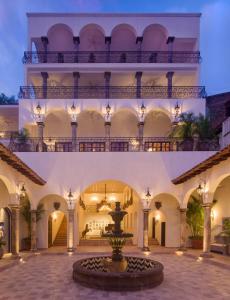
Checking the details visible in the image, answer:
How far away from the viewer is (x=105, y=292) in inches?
393

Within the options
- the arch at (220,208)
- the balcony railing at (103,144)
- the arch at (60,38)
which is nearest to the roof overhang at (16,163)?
the balcony railing at (103,144)

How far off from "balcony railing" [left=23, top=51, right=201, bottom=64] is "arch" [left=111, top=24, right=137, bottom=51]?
41.5 inches

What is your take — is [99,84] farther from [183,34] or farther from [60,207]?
[60,207]

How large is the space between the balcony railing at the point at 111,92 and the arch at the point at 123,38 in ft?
11.3

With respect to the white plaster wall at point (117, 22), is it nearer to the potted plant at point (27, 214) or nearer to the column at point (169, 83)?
the column at point (169, 83)

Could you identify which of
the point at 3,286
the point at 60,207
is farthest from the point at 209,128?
the point at 3,286

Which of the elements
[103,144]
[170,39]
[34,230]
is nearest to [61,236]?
[34,230]

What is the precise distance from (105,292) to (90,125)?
15566mm

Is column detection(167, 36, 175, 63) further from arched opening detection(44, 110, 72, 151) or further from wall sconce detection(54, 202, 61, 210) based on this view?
wall sconce detection(54, 202, 61, 210)

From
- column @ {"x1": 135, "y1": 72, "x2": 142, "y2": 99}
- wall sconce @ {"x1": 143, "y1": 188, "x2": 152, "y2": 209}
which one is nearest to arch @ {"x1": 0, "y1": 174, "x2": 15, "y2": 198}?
wall sconce @ {"x1": 143, "y1": 188, "x2": 152, "y2": 209}

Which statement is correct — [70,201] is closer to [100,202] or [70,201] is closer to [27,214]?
[27,214]

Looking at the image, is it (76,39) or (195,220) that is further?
(76,39)

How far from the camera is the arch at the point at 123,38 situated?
24000 mm

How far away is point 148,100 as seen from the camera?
21984mm
